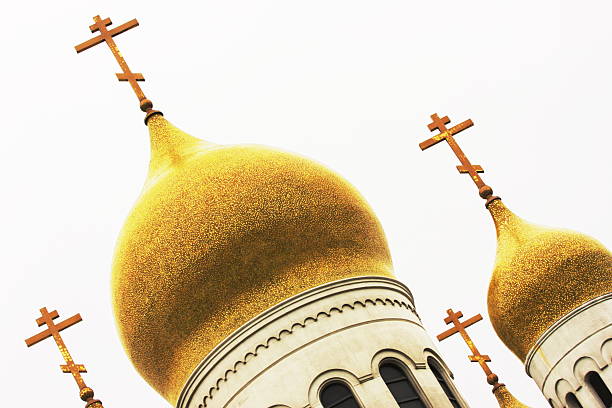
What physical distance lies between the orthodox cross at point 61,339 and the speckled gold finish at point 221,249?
690 millimetres

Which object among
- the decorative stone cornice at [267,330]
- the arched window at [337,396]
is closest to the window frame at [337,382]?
the arched window at [337,396]

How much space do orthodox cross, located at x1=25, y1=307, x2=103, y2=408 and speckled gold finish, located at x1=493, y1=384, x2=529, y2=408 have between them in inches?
252

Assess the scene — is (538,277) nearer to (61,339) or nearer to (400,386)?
(400,386)

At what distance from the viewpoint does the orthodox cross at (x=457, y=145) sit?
17.9 metres

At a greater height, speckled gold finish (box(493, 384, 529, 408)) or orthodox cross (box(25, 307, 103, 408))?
orthodox cross (box(25, 307, 103, 408))

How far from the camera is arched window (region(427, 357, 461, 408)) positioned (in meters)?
14.3

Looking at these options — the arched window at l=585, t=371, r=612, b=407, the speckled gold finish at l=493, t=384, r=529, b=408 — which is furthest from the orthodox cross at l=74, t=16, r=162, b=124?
the arched window at l=585, t=371, r=612, b=407

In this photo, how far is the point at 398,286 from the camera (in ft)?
49.9

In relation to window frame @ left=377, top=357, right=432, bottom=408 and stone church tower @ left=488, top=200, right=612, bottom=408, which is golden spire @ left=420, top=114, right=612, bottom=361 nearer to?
stone church tower @ left=488, top=200, right=612, bottom=408

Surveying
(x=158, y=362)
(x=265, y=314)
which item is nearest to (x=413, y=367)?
(x=265, y=314)

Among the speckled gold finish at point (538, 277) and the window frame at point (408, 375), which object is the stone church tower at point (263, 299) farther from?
the speckled gold finish at point (538, 277)

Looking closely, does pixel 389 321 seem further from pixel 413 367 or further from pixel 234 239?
pixel 234 239

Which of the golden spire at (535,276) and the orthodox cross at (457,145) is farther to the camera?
the orthodox cross at (457,145)

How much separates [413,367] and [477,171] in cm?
481
